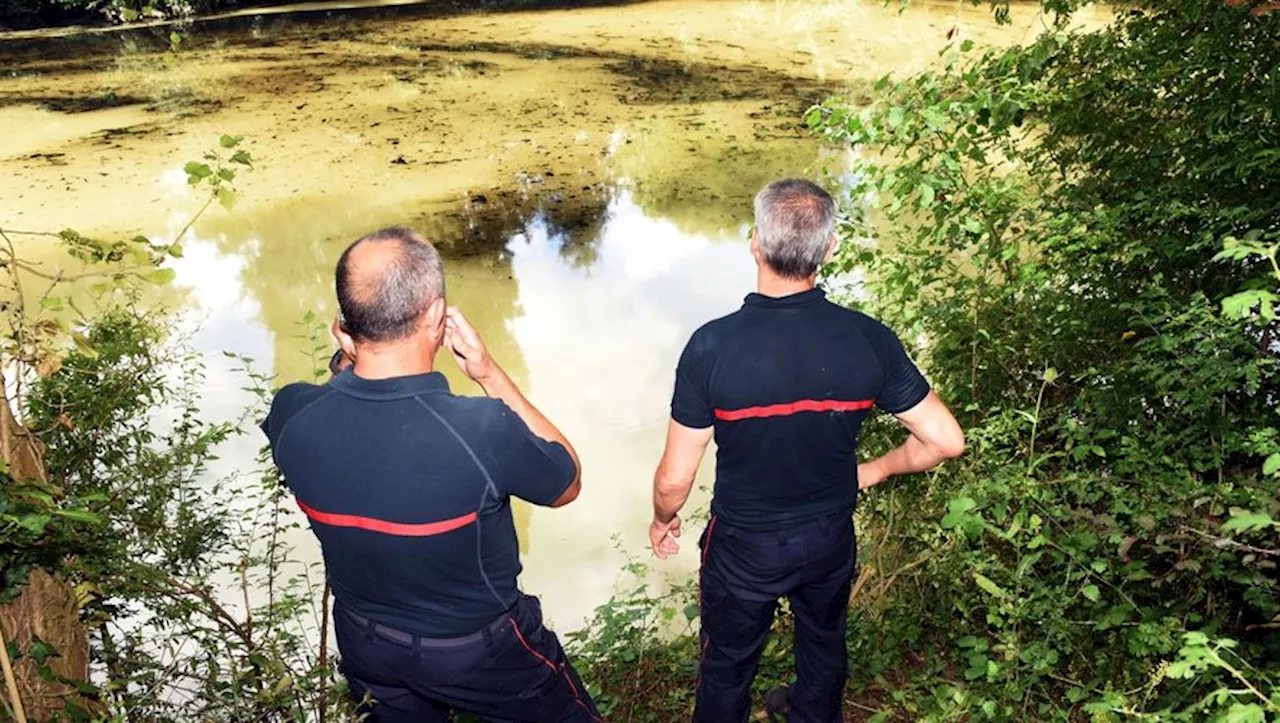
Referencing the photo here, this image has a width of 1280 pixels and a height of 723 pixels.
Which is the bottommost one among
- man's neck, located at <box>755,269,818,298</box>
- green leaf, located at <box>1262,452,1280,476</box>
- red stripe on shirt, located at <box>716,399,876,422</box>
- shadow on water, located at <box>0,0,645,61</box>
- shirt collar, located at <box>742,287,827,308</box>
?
red stripe on shirt, located at <box>716,399,876,422</box>

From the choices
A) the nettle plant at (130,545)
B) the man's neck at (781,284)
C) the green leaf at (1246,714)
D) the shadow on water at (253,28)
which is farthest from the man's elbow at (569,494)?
the shadow on water at (253,28)

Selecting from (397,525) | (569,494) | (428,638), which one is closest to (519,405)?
(569,494)

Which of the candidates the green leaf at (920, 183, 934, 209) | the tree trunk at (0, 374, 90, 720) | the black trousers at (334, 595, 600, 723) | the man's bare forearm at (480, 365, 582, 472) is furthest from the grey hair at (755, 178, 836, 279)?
the tree trunk at (0, 374, 90, 720)

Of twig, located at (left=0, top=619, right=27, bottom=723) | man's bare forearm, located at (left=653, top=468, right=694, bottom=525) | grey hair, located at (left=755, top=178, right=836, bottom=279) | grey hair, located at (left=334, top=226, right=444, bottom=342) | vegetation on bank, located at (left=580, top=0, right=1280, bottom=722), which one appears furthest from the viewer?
man's bare forearm, located at (left=653, top=468, right=694, bottom=525)

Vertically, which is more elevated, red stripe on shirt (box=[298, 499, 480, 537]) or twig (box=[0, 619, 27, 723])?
red stripe on shirt (box=[298, 499, 480, 537])

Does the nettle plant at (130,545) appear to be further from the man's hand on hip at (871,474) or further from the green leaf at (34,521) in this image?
the man's hand on hip at (871,474)

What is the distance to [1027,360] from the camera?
3.01m

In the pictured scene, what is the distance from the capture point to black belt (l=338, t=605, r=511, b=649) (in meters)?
1.70

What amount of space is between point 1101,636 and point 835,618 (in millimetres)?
807

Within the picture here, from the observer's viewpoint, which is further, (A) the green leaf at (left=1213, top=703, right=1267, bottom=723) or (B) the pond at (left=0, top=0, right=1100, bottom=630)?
(B) the pond at (left=0, top=0, right=1100, bottom=630)

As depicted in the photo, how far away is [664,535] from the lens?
232 cm

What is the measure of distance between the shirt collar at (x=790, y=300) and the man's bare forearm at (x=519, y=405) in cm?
56

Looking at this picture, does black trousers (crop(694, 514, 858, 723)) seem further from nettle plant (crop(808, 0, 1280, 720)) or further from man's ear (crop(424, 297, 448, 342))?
man's ear (crop(424, 297, 448, 342))

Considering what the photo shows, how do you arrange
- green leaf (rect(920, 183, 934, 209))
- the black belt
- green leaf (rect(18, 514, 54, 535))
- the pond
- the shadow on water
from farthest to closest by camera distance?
1. the shadow on water
2. the pond
3. green leaf (rect(920, 183, 934, 209))
4. the black belt
5. green leaf (rect(18, 514, 54, 535))
